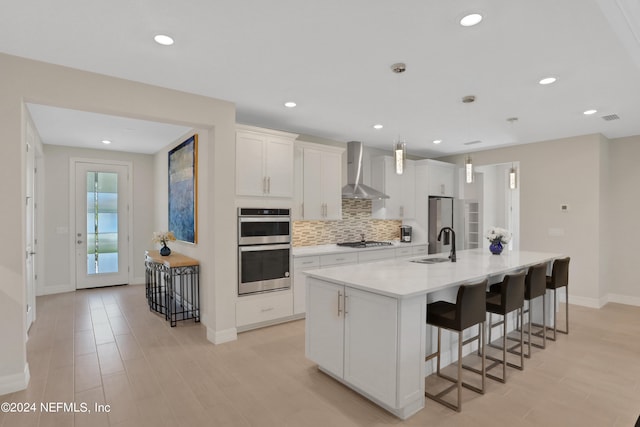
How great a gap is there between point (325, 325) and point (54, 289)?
5.63 metres

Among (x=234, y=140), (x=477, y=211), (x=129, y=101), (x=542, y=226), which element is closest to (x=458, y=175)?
(x=477, y=211)

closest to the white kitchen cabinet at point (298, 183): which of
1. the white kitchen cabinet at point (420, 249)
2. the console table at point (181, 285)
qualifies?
the console table at point (181, 285)

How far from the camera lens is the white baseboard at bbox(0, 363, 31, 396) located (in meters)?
2.56

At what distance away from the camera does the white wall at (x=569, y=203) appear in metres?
5.14

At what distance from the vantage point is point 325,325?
2.80 meters

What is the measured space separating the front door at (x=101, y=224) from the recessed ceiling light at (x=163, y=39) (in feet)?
16.0

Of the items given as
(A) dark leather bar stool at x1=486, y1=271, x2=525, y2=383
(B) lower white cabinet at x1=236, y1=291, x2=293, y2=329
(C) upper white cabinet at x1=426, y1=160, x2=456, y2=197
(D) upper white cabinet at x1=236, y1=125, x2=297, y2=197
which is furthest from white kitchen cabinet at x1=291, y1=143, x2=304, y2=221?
(C) upper white cabinet at x1=426, y1=160, x2=456, y2=197

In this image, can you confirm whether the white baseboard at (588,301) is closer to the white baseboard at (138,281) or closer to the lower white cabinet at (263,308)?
the lower white cabinet at (263,308)

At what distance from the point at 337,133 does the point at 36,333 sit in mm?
4673

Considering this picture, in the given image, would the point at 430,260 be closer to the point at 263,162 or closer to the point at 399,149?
the point at 399,149

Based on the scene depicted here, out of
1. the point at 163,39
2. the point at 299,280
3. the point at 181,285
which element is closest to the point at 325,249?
the point at 299,280

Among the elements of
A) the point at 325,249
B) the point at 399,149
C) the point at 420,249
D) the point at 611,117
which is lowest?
the point at 420,249

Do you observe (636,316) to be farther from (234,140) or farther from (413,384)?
(234,140)

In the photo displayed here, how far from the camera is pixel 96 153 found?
6.23m
